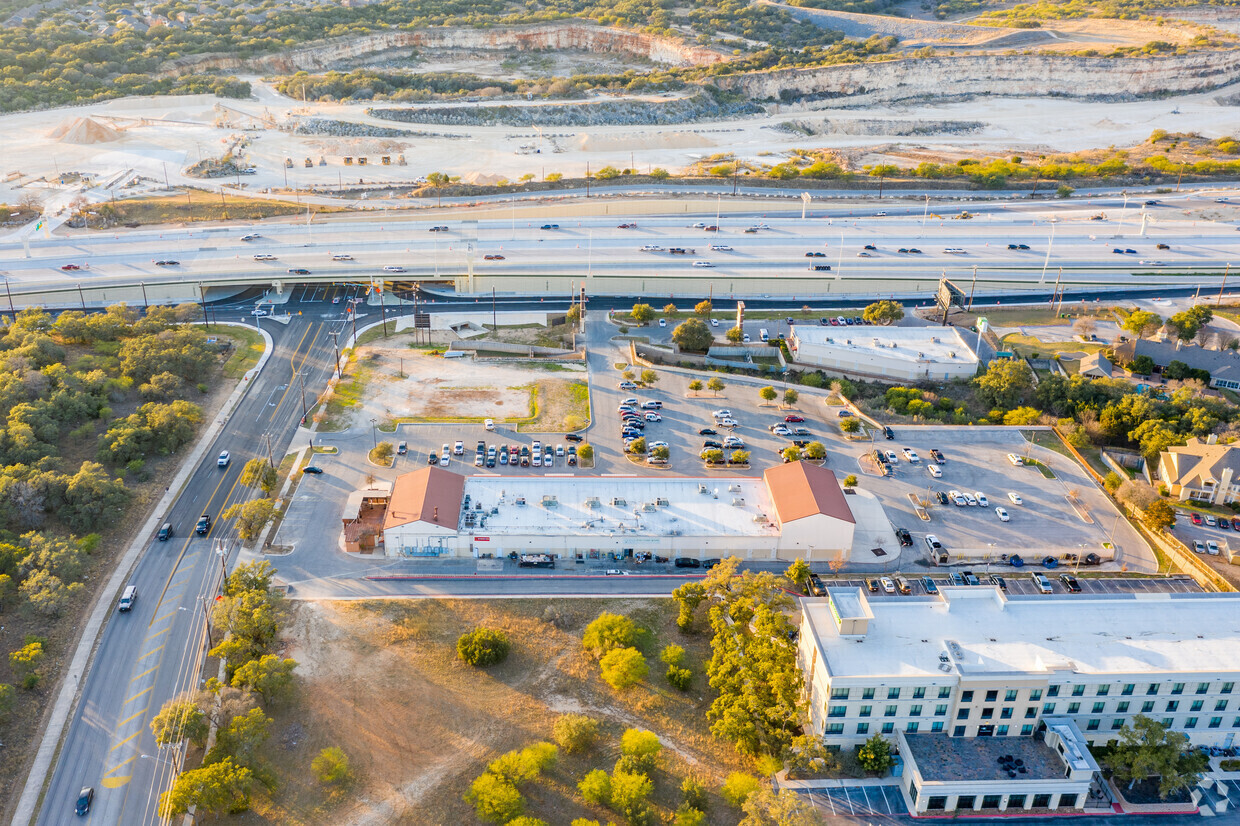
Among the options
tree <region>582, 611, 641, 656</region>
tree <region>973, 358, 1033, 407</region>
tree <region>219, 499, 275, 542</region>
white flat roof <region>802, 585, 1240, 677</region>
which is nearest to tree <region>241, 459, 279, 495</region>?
tree <region>219, 499, 275, 542</region>

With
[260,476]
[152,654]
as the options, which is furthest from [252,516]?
[152,654]

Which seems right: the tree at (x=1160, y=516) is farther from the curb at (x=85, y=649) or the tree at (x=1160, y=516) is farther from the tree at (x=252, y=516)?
the curb at (x=85, y=649)

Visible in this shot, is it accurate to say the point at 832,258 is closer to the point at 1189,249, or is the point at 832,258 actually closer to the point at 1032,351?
the point at 1032,351

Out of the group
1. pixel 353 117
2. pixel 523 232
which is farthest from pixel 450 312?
pixel 353 117

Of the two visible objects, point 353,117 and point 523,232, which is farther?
point 353,117

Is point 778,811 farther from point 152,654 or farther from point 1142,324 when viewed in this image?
point 1142,324

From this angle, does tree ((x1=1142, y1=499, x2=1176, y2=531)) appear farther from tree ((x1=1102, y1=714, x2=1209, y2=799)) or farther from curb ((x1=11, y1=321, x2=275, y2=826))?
curb ((x1=11, y1=321, x2=275, y2=826))
